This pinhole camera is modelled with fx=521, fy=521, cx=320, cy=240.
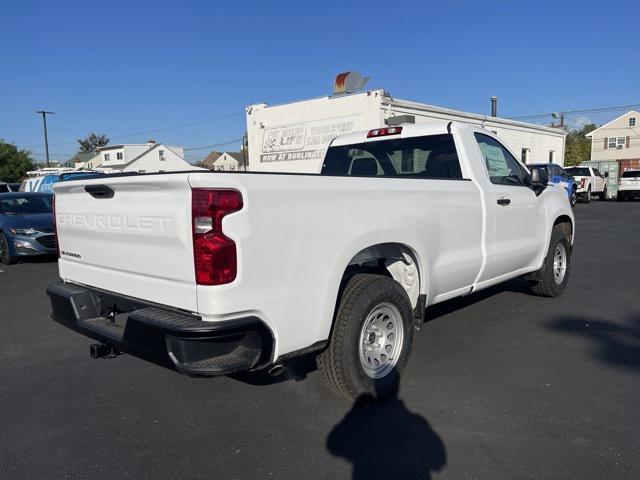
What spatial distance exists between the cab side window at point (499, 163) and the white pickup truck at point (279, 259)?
63 millimetres

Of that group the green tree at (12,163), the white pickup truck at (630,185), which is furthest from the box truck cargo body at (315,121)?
the green tree at (12,163)

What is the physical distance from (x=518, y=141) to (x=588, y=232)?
32.1 ft

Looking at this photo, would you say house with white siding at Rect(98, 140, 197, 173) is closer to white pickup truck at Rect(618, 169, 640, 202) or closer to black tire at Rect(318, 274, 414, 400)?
white pickup truck at Rect(618, 169, 640, 202)

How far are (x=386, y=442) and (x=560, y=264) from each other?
444cm

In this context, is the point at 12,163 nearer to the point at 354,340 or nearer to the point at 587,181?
the point at 587,181

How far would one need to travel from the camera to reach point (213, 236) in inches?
104

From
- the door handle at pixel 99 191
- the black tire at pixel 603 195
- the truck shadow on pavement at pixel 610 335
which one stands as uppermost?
the door handle at pixel 99 191

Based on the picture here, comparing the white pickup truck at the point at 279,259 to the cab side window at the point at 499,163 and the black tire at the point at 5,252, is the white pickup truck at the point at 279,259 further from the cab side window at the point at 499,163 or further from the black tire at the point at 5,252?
the black tire at the point at 5,252

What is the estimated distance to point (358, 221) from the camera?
10.8ft

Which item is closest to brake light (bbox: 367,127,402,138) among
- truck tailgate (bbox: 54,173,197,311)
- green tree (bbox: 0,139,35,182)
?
truck tailgate (bbox: 54,173,197,311)

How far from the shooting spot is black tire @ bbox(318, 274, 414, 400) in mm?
3355

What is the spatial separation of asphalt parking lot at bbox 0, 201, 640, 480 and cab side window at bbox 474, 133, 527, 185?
4.95ft

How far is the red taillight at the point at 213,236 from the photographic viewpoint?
263 cm

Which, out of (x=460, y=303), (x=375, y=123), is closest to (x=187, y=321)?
(x=460, y=303)
